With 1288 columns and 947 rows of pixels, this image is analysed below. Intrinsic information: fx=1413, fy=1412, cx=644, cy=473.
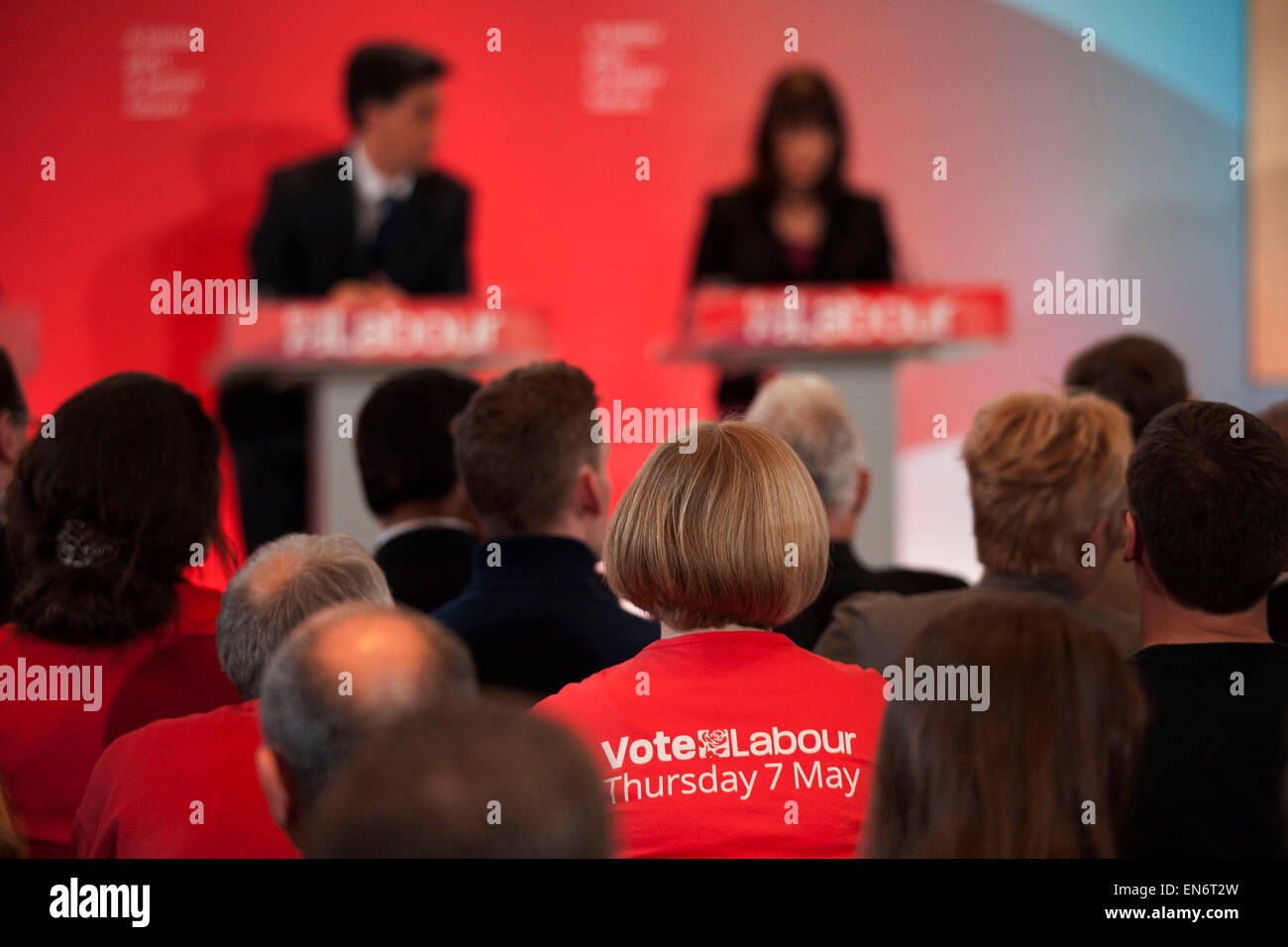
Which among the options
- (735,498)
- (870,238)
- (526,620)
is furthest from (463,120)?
(735,498)

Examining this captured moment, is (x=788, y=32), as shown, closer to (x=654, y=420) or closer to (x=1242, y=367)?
(x=654, y=420)

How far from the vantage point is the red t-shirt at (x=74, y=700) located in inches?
71.6

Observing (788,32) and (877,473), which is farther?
(788,32)

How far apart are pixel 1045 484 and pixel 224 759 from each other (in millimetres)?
1285

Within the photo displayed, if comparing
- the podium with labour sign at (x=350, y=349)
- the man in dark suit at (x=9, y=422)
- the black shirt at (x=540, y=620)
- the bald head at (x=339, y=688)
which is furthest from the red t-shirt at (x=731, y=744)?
the podium with labour sign at (x=350, y=349)

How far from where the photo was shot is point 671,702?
1.51m

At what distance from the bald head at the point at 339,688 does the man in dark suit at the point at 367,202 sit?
368 cm

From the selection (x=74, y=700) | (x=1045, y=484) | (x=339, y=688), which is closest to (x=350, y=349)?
(x=74, y=700)

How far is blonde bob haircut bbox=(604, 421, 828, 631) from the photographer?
1.58 m

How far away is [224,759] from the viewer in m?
1.49

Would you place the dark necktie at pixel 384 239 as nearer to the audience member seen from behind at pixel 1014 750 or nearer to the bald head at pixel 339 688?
the bald head at pixel 339 688
